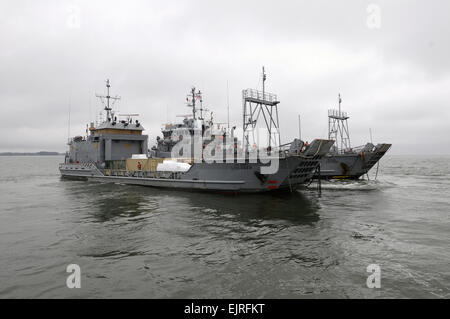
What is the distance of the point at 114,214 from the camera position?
14.4 m

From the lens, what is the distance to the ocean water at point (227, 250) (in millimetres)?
6301

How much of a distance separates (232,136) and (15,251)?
19.2 m

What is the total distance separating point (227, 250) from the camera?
8750 mm

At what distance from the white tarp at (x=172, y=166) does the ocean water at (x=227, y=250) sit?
6345 mm

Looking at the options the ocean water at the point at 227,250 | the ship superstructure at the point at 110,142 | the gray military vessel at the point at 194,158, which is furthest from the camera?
the ship superstructure at the point at 110,142

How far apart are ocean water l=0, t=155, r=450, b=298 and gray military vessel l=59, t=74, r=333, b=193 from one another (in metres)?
3.24

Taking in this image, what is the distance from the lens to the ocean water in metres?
6.30
